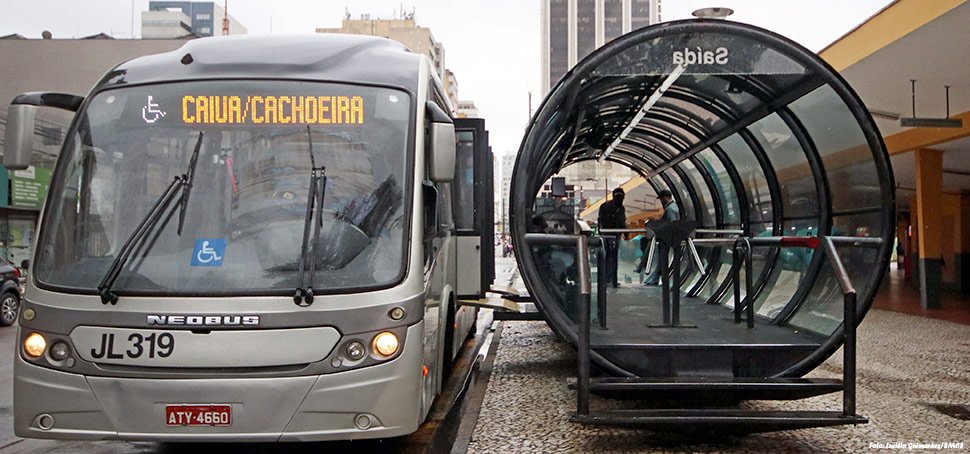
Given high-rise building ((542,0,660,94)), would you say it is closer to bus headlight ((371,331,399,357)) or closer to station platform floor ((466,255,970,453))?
station platform floor ((466,255,970,453))

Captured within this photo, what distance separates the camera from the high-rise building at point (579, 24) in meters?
138

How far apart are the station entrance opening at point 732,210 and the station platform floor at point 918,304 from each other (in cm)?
380

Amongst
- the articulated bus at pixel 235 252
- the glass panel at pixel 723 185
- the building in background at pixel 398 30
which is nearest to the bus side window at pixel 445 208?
the articulated bus at pixel 235 252

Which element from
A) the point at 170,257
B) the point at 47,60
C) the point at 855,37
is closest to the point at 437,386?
the point at 170,257

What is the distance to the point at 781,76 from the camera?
7715 mm

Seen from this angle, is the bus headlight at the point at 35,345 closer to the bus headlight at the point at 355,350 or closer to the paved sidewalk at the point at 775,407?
the bus headlight at the point at 355,350

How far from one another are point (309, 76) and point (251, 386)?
210cm

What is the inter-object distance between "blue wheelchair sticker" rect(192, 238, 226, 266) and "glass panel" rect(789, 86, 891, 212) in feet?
16.3

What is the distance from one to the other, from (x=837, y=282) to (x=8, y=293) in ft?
47.0

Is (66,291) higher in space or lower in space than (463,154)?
lower

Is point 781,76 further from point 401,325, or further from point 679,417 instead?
point 401,325

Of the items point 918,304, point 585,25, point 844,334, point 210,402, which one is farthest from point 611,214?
point 585,25

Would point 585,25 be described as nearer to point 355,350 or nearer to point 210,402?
point 355,350

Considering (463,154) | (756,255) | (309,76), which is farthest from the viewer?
(756,255)
